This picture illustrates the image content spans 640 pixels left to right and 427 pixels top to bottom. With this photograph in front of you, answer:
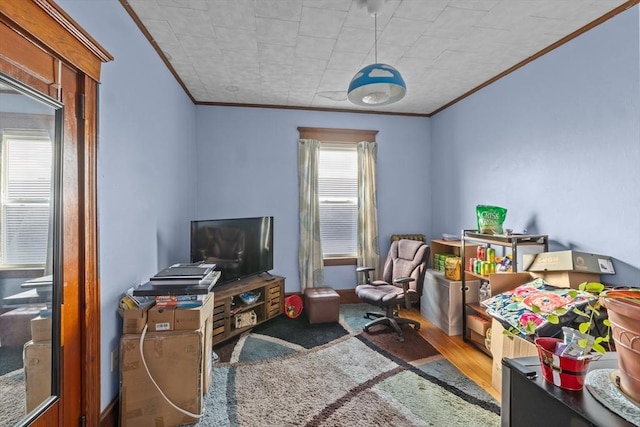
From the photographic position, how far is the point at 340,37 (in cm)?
244

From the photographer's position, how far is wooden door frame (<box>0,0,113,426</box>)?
1326 millimetres

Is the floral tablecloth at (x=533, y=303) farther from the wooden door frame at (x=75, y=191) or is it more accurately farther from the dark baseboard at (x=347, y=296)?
the wooden door frame at (x=75, y=191)

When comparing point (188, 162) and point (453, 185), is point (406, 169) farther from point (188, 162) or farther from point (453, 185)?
point (188, 162)

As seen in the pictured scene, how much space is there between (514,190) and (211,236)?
3.04m

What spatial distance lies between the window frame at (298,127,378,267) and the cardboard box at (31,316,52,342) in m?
3.08

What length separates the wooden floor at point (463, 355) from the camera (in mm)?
2365

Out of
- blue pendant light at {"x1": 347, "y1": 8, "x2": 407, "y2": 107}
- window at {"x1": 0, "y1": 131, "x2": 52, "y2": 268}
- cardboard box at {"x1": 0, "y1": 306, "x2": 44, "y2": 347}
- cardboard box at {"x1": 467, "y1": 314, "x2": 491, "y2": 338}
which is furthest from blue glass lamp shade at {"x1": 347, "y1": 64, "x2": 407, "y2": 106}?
cardboard box at {"x1": 467, "y1": 314, "x2": 491, "y2": 338}

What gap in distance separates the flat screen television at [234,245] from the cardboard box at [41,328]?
1545 millimetres

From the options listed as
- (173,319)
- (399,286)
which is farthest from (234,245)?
(399,286)

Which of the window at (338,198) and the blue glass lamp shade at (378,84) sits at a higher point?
the blue glass lamp shade at (378,84)

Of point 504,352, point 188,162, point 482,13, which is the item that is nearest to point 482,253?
point 504,352

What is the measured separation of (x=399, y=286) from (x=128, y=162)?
8.57ft

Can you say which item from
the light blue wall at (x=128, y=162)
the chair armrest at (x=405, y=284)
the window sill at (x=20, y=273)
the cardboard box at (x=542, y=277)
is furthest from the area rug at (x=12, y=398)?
the cardboard box at (x=542, y=277)

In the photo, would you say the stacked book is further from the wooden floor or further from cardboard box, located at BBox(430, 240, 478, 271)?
cardboard box, located at BBox(430, 240, 478, 271)
